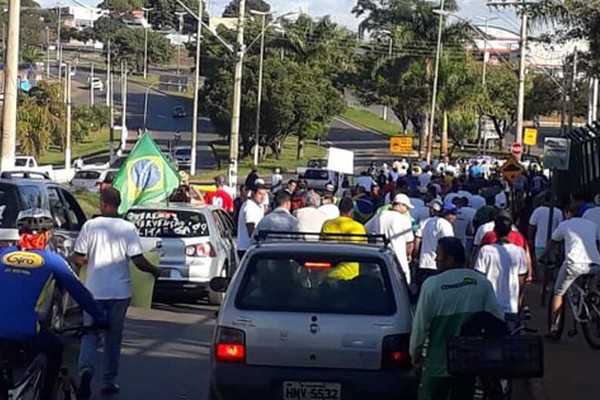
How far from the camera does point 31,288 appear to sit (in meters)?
7.26

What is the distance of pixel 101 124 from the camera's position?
358 feet

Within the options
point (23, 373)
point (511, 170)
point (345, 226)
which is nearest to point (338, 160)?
point (511, 170)

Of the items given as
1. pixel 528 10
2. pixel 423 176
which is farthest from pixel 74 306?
pixel 423 176

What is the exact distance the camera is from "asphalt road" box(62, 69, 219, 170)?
94875 millimetres

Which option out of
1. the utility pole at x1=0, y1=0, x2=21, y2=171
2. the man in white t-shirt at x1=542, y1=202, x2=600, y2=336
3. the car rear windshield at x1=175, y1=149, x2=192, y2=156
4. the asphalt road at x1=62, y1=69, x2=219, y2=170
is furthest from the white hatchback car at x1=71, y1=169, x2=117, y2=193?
the man in white t-shirt at x1=542, y1=202, x2=600, y2=336

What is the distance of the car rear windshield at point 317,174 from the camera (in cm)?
5800

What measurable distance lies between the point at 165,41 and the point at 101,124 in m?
49.2

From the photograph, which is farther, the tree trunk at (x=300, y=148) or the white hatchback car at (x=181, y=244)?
the tree trunk at (x=300, y=148)

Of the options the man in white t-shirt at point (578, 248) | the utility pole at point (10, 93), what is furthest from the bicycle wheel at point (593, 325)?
the utility pole at point (10, 93)

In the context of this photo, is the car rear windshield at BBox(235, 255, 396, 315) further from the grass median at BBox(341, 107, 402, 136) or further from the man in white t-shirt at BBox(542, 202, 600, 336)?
the grass median at BBox(341, 107, 402, 136)

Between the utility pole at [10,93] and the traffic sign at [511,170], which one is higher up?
the utility pole at [10,93]

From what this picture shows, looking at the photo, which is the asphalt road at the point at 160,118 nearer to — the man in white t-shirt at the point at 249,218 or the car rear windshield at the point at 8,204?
the man in white t-shirt at the point at 249,218

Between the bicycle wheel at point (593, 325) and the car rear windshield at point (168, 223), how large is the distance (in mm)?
6176

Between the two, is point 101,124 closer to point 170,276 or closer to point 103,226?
point 170,276
